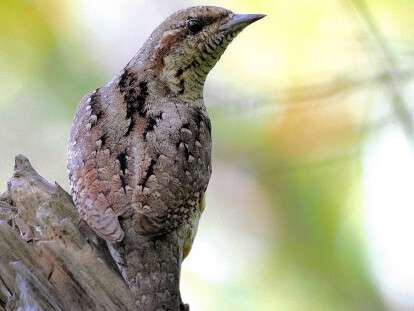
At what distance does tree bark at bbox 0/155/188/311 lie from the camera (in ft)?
12.2

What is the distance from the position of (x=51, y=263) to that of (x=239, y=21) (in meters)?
1.74

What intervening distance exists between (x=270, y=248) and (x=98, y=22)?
233cm

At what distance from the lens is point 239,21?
475 centimetres

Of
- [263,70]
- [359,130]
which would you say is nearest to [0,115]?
[263,70]

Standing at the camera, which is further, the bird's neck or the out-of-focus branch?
the bird's neck

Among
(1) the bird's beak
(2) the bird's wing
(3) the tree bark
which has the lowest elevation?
(3) the tree bark

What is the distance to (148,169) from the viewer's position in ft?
13.3

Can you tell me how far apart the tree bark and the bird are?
0.08 metres

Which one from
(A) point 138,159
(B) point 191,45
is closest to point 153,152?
(A) point 138,159

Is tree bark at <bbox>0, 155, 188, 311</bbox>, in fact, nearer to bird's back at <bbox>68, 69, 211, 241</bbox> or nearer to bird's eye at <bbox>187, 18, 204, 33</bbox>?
bird's back at <bbox>68, 69, 211, 241</bbox>

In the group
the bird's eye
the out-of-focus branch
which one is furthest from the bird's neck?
the out-of-focus branch

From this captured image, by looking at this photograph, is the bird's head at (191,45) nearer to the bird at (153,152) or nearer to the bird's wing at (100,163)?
the bird at (153,152)

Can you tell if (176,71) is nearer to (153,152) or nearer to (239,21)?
(239,21)

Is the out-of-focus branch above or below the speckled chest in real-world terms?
above
